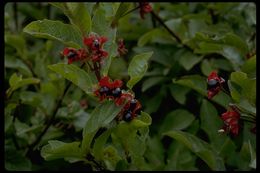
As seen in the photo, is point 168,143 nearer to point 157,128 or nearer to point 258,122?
point 157,128

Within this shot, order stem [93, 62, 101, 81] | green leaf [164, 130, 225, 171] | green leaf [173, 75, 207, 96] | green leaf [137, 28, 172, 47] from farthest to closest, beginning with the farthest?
green leaf [137, 28, 172, 47], green leaf [173, 75, 207, 96], green leaf [164, 130, 225, 171], stem [93, 62, 101, 81]

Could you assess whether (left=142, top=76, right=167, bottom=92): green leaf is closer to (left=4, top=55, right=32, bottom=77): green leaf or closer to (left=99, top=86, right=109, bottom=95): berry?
(left=4, top=55, right=32, bottom=77): green leaf

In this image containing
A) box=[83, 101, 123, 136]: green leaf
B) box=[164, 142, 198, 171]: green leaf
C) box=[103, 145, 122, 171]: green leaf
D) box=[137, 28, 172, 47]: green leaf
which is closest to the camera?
box=[83, 101, 123, 136]: green leaf

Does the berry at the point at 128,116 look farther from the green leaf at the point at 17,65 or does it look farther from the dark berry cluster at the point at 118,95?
the green leaf at the point at 17,65

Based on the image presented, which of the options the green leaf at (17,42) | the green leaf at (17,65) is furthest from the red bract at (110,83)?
the green leaf at (17,42)

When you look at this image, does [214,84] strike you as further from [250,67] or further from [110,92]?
[250,67]

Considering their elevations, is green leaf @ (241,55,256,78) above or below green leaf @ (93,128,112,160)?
above

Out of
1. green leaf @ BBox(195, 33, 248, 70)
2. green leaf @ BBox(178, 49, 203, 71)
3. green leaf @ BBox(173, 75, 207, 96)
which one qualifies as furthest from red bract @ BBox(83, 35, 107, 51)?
green leaf @ BBox(178, 49, 203, 71)
